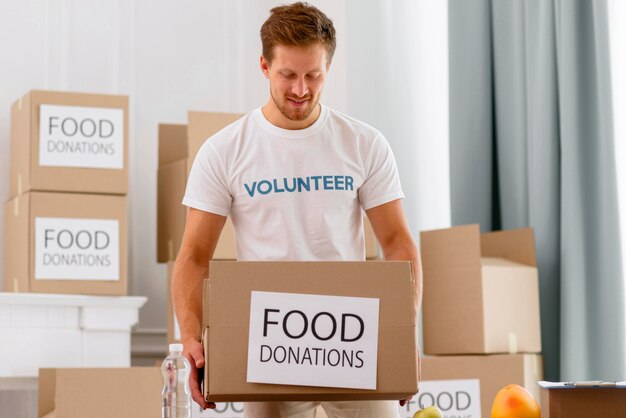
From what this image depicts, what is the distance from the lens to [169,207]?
317 centimetres

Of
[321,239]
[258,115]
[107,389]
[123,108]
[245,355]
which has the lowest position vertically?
[107,389]

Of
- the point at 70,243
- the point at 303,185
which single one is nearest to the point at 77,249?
the point at 70,243

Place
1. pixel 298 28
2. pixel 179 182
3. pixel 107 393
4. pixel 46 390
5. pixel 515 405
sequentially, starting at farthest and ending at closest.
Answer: pixel 179 182
pixel 46 390
pixel 107 393
pixel 298 28
pixel 515 405

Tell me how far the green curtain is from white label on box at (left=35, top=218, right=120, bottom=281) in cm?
104

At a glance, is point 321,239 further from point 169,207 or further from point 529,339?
point 169,207

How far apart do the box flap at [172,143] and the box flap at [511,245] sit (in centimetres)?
103

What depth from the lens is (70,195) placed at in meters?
2.93

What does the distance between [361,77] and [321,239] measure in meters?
1.97

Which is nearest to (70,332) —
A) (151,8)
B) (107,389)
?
(107,389)

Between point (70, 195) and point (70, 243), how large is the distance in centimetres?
14

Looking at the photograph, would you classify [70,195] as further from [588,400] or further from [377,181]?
[588,400]

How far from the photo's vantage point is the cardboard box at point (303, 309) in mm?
1424

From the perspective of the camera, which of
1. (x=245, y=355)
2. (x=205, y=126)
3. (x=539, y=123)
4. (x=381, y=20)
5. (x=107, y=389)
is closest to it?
(x=245, y=355)

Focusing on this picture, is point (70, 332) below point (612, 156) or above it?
below
